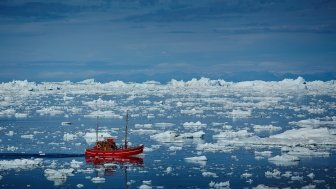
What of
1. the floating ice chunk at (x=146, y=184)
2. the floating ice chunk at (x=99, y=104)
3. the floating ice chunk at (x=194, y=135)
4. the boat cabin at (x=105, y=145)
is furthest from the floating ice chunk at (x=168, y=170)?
the floating ice chunk at (x=99, y=104)

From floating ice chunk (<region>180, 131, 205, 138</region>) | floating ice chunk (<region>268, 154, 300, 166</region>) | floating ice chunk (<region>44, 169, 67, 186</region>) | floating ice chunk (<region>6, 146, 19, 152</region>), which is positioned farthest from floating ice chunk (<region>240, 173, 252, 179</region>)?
floating ice chunk (<region>6, 146, 19, 152</region>)

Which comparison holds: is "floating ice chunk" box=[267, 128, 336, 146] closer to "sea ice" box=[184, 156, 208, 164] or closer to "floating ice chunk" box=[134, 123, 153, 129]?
"sea ice" box=[184, 156, 208, 164]

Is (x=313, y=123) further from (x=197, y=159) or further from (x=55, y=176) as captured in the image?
(x=55, y=176)

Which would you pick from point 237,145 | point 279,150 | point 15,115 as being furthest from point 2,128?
point 279,150

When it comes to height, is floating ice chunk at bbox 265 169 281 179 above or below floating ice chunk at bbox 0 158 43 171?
below

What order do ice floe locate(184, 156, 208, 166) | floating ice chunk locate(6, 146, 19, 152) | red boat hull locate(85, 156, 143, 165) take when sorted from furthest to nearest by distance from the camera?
floating ice chunk locate(6, 146, 19, 152), red boat hull locate(85, 156, 143, 165), ice floe locate(184, 156, 208, 166)

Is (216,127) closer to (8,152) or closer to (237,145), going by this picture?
(237,145)

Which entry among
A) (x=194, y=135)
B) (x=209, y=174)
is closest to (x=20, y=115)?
(x=194, y=135)
